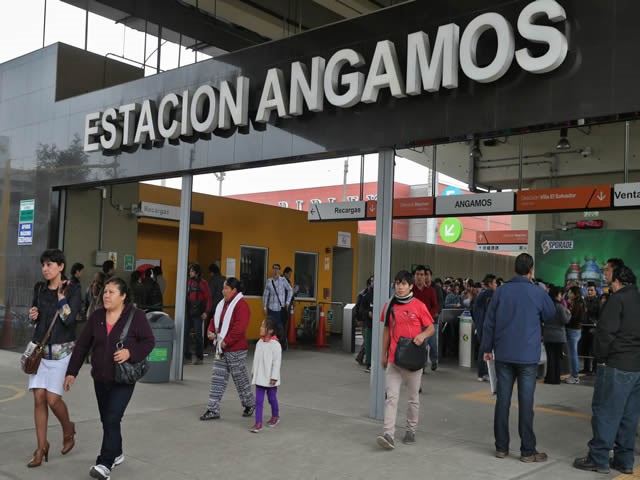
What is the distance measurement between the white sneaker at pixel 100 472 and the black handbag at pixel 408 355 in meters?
2.87

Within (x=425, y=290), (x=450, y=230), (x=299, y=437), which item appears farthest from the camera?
(x=450, y=230)

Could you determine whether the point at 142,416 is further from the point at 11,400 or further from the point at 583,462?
the point at 583,462

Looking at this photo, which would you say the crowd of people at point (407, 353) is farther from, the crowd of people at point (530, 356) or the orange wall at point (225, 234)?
the orange wall at point (225, 234)

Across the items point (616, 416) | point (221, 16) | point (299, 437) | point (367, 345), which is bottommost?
point (299, 437)

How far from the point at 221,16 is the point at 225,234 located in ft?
19.0

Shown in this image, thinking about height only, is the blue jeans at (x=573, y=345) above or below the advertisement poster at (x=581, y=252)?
below

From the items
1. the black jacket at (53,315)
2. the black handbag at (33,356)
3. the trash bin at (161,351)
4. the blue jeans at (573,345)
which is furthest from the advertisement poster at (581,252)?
the black handbag at (33,356)

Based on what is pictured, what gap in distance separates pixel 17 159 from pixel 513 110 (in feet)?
37.0

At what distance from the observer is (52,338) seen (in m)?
5.77

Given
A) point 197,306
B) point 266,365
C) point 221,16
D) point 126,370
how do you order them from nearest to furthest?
point 126,370, point 266,365, point 197,306, point 221,16

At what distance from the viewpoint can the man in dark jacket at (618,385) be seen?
19.4 ft

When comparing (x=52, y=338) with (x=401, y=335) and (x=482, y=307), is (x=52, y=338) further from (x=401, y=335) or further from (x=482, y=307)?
(x=482, y=307)

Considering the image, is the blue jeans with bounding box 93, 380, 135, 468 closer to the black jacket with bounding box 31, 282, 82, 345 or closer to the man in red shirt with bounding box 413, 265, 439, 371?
the black jacket with bounding box 31, 282, 82, 345

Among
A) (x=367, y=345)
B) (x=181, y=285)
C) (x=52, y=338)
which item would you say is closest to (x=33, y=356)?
(x=52, y=338)
